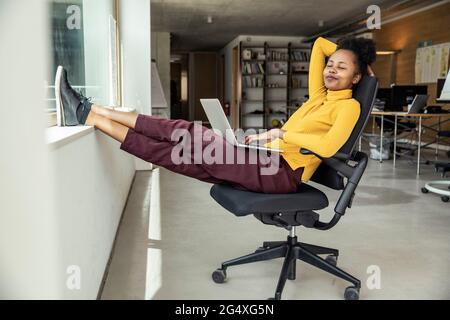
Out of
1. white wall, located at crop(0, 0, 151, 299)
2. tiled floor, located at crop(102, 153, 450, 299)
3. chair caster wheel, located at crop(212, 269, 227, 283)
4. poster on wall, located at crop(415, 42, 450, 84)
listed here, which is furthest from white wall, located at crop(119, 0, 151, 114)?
poster on wall, located at crop(415, 42, 450, 84)

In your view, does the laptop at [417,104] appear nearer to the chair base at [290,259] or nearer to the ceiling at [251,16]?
the ceiling at [251,16]

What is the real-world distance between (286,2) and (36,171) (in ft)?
25.0

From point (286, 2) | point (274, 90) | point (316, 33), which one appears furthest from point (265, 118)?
point (286, 2)

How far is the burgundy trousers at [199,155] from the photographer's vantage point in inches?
81.9

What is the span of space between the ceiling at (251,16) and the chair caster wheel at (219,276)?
672 cm

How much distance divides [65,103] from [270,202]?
3.32ft

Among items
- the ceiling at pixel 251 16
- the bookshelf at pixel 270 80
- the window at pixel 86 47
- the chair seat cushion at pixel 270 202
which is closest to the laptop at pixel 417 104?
the ceiling at pixel 251 16

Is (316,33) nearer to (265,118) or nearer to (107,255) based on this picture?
(265,118)

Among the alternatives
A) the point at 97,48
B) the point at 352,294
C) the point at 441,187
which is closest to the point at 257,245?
the point at 352,294

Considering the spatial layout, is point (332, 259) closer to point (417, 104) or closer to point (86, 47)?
point (86, 47)

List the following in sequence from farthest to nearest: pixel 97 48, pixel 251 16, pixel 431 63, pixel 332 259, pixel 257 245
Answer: pixel 251 16 → pixel 431 63 → pixel 97 48 → pixel 257 245 → pixel 332 259

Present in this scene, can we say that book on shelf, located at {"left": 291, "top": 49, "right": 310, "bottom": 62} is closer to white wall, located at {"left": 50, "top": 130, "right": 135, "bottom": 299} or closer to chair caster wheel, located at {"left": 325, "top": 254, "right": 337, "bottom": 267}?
white wall, located at {"left": 50, "top": 130, "right": 135, "bottom": 299}

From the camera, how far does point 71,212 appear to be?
1.48 m

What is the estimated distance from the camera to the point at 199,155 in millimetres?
2105
